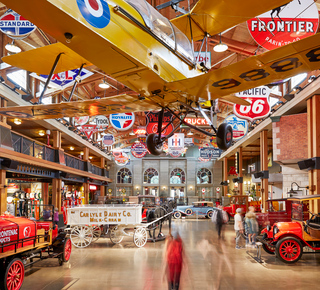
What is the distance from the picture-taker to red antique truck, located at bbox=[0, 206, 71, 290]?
Answer: 236 inches

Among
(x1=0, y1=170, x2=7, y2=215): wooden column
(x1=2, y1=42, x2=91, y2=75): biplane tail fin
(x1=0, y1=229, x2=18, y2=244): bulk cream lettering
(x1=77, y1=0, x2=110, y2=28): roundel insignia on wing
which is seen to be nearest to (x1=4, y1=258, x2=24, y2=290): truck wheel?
(x1=0, y1=229, x2=18, y2=244): bulk cream lettering

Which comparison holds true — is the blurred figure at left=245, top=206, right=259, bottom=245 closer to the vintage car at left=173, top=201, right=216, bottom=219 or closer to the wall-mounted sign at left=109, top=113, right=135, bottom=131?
the wall-mounted sign at left=109, top=113, right=135, bottom=131

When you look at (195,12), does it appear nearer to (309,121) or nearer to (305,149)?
(309,121)

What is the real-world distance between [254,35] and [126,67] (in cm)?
446

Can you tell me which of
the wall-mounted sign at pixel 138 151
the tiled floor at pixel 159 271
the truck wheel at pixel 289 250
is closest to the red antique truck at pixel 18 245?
the tiled floor at pixel 159 271

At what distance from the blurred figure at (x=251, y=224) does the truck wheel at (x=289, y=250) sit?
210 cm

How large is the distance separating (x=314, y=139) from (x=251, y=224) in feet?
15.0

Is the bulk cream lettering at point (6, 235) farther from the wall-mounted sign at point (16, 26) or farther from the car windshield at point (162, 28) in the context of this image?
the wall-mounted sign at point (16, 26)

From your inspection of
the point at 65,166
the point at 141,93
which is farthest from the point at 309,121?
the point at 65,166

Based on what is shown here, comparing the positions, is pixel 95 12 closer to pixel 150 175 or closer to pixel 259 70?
pixel 259 70

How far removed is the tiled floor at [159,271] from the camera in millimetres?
6859

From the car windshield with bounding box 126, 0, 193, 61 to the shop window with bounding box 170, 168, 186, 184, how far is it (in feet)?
128

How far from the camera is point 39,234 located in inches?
306

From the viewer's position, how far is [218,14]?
18.6ft
